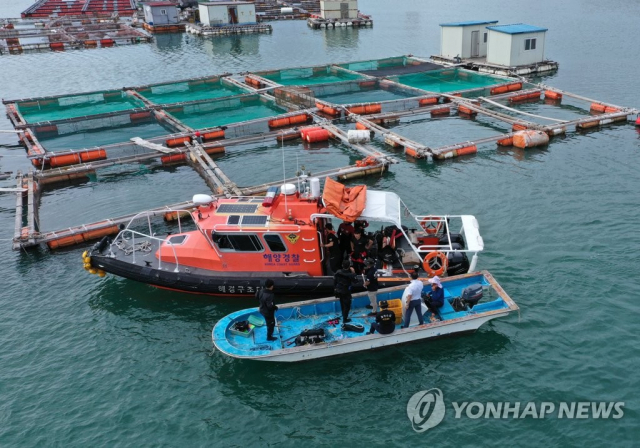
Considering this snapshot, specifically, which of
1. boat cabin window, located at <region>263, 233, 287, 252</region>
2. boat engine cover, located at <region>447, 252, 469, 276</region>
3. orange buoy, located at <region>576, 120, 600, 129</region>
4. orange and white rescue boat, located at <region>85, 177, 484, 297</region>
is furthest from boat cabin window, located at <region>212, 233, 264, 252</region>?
orange buoy, located at <region>576, 120, 600, 129</region>

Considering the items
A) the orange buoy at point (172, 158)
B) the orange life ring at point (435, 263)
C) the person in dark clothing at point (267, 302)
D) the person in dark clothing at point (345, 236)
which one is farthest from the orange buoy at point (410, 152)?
the person in dark clothing at point (267, 302)

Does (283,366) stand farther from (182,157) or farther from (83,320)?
(182,157)

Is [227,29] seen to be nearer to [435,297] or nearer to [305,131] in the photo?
[305,131]

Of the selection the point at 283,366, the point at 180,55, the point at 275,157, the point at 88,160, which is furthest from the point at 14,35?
the point at 283,366

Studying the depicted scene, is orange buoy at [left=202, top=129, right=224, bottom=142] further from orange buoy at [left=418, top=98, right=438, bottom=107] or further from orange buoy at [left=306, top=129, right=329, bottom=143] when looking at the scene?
orange buoy at [left=418, top=98, right=438, bottom=107]

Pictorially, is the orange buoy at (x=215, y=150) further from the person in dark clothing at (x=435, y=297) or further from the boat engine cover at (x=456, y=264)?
the person in dark clothing at (x=435, y=297)

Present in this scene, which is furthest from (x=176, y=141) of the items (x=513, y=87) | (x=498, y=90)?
(x=513, y=87)
